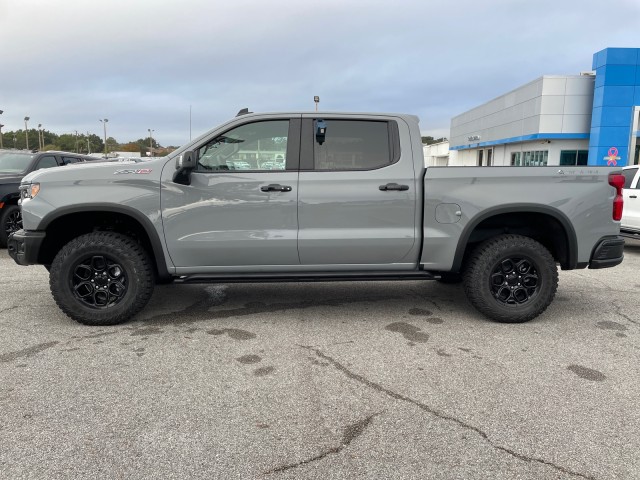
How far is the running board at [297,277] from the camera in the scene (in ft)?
14.8

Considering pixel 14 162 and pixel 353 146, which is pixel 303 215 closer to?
pixel 353 146

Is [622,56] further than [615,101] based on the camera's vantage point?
No

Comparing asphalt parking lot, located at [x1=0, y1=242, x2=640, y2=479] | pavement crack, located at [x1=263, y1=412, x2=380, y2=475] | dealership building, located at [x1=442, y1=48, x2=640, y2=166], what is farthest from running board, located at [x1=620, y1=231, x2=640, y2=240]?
dealership building, located at [x1=442, y1=48, x2=640, y2=166]

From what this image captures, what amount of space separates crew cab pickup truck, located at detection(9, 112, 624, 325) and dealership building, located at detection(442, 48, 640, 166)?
1915cm

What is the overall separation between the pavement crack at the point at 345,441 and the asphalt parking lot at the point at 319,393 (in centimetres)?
1

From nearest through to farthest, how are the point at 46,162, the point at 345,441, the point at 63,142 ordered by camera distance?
the point at 345,441, the point at 46,162, the point at 63,142

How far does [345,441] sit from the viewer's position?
8.82 ft

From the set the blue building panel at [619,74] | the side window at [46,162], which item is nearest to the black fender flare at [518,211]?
the side window at [46,162]

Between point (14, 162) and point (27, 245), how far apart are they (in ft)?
19.3

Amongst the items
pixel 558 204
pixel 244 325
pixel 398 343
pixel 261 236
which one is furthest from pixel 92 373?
pixel 558 204

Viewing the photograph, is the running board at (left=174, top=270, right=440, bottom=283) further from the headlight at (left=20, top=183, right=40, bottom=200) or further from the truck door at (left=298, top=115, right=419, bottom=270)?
the headlight at (left=20, top=183, right=40, bottom=200)

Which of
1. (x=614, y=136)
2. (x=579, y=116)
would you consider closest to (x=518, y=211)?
(x=614, y=136)

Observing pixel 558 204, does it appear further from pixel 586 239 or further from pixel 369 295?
pixel 369 295

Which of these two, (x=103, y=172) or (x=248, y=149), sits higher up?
(x=248, y=149)
